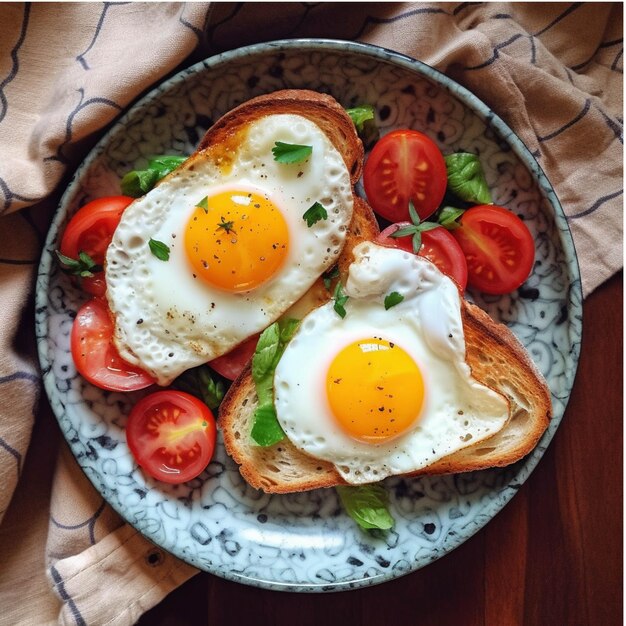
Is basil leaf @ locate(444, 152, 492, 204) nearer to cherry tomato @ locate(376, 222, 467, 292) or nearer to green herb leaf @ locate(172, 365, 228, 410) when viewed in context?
cherry tomato @ locate(376, 222, 467, 292)

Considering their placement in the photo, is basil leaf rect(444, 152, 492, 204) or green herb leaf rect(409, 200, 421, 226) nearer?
green herb leaf rect(409, 200, 421, 226)

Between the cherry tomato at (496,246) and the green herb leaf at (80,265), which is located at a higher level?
the cherry tomato at (496,246)

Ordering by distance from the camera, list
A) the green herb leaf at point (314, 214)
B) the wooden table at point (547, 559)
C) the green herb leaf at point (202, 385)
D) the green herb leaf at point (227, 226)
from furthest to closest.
→ the wooden table at point (547, 559)
the green herb leaf at point (202, 385)
the green herb leaf at point (314, 214)
the green herb leaf at point (227, 226)

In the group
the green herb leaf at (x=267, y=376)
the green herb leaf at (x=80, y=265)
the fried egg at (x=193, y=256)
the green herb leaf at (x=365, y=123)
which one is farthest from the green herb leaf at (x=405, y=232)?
the green herb leaf at (x=80, y=265)

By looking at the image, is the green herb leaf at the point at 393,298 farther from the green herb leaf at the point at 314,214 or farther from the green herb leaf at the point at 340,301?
the green herb leaf at the point at 314,214

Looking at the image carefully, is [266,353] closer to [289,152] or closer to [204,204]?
[204,204]

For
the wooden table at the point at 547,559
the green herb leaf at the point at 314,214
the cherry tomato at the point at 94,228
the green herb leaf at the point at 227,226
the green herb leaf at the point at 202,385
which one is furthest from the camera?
the wooden table at the point at 547,559

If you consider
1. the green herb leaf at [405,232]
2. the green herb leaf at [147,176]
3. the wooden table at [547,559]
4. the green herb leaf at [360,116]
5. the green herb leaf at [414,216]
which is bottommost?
the wooden table at [547,559]

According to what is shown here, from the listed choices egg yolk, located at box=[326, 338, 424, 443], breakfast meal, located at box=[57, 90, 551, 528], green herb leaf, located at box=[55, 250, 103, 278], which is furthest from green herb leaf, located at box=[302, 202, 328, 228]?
green herb leaf, located at box=[55, 250, 103, 278]
